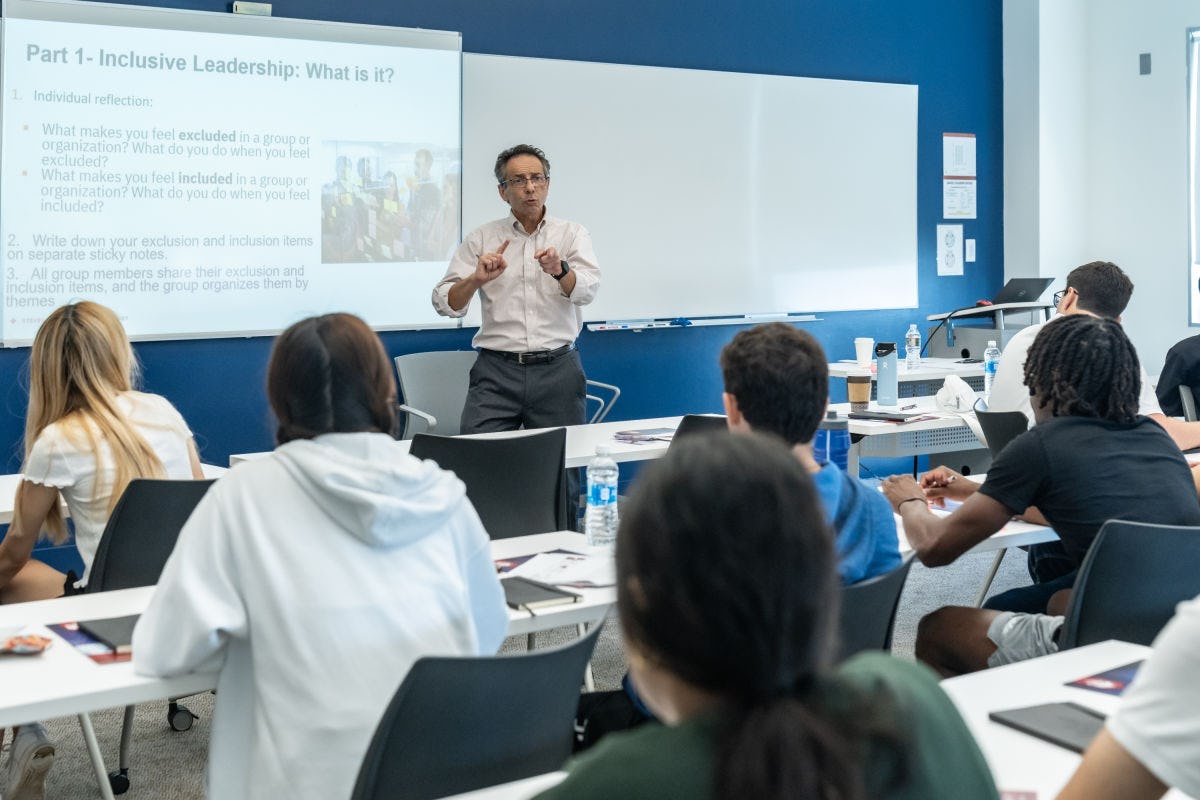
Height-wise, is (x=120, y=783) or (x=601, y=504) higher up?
(x=601, y=504)

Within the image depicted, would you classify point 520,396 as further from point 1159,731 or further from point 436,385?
point 1159,731

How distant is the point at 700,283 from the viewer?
7.52 m

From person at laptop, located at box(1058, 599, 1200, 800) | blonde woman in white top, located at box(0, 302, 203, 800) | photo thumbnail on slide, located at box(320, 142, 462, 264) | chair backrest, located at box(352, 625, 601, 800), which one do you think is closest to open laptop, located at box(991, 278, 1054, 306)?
photo thumbnail on slide, located at box(320, 142, 462, 264)

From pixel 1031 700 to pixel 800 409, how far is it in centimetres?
68

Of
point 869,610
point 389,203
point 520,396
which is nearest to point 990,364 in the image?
point 520,396

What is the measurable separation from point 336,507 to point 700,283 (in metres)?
5.65

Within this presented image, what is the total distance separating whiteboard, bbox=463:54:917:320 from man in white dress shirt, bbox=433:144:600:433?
110cm

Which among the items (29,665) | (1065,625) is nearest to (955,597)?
(1065,625)

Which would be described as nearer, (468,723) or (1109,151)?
(468,723)

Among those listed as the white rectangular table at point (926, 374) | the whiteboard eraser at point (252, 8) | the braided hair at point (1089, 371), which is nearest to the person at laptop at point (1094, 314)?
the braided hair at point (1089, 371)

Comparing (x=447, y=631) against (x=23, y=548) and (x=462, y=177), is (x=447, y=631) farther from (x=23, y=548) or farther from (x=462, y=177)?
(x=462, y=177)

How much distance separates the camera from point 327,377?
2.06m

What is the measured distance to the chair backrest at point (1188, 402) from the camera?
5.59m

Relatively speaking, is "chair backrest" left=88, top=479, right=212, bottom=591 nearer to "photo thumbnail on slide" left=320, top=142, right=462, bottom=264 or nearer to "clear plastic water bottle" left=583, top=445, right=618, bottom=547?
"clear plastic water bottle" left=583, top=445, right=618, bottom=547
